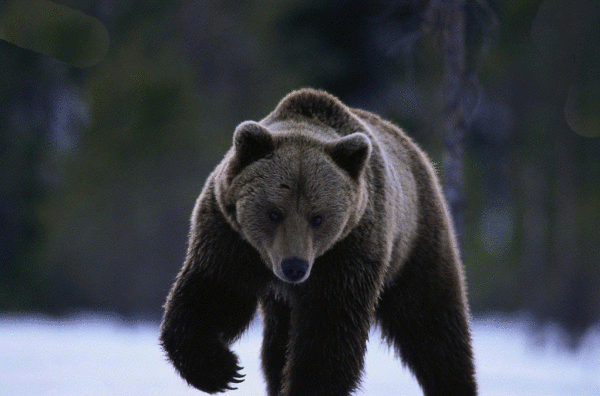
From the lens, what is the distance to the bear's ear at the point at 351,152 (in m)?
4.30

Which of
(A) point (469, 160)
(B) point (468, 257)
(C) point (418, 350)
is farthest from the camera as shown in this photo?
(B) point (468, 257)

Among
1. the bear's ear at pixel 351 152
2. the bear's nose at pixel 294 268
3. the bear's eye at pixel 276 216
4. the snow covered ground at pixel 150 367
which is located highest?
the bear's ear at pixel 351 152

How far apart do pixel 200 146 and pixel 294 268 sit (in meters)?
17.0

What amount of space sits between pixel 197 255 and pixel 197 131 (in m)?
16.0

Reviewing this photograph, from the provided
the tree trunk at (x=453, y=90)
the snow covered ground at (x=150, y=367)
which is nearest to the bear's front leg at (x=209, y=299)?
the snow covered ground at (x=150, y=367)

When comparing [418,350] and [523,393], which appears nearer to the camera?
[418,350]

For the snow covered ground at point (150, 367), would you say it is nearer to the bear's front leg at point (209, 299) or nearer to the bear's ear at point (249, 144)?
the bear's front leg at point (209, 299)

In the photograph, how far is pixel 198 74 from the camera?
2294 centimetres

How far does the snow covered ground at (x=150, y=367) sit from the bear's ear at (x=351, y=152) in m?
1.24

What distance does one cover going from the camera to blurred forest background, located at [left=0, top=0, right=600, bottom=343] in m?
17.2

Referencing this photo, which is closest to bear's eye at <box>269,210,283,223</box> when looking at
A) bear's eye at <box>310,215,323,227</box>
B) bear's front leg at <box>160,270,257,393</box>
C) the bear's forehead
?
bear's eye at <box>310,215,323,227</box>

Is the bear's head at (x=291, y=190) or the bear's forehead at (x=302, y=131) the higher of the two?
the bear's forehead at (x=302, y=131)

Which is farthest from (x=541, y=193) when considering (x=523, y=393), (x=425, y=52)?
(x=523, y=393)

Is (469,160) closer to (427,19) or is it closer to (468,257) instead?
(468,257)
